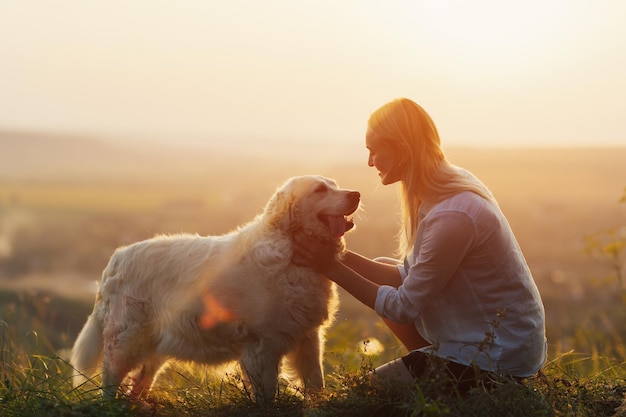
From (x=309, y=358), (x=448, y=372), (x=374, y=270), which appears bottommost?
(x=309, y=358)

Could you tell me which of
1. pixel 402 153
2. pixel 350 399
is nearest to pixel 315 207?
pixel 402 153

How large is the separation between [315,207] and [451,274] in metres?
1.00

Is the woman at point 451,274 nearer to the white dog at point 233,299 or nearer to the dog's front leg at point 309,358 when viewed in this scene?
the white dog at point 233,299

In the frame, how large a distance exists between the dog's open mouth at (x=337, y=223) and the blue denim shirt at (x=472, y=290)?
0.52m

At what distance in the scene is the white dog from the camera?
434 cm

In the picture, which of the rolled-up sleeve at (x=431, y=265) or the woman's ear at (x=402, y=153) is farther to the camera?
the woman's ear at (x=402, y=153)

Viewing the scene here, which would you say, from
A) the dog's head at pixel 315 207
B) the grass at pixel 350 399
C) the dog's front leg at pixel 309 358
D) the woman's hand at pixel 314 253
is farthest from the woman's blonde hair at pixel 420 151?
the dog's front leg at pixel 309 358

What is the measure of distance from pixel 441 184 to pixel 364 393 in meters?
1.27

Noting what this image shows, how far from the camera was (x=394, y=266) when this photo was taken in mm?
4809

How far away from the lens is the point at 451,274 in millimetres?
3859

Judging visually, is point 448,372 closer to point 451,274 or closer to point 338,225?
point 451,274

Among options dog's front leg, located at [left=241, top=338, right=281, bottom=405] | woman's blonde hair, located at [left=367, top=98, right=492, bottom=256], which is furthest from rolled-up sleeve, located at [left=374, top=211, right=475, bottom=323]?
dog's front leg, located at [left=241, top=338, right=281, bottom=405]

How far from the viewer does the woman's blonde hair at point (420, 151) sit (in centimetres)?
398

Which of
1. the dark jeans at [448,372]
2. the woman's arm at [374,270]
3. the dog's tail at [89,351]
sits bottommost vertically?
Answer: the dog's tail at [89,351]
